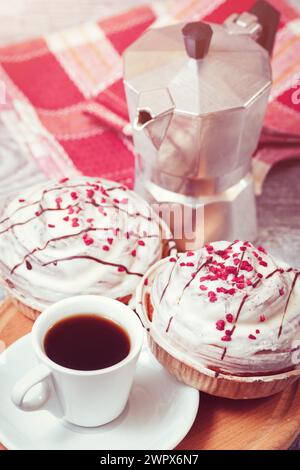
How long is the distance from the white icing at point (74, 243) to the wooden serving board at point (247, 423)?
0.21 meters

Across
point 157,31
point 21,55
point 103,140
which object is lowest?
point 103,140

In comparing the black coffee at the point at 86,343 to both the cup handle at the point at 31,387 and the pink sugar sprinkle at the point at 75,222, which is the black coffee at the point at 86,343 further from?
the pink sugar sprinkle at the point at 75,222

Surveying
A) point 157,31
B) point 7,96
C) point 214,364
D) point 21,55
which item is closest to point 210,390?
point 214,364

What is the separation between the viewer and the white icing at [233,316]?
777 millimetres

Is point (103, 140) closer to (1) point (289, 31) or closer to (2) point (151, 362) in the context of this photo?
(1) point (289, 31)

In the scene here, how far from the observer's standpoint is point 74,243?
915 mm

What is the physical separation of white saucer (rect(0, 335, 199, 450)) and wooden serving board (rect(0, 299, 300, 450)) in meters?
0.03

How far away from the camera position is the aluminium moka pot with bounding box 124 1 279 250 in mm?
955

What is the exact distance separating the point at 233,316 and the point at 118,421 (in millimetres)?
203

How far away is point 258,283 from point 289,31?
3.03 ft

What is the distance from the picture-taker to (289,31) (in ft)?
4.98

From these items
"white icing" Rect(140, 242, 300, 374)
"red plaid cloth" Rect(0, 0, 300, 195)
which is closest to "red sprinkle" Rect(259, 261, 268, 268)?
"white icing" Rect(140, 242, 300, 374)

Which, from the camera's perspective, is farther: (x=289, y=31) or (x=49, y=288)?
(x=289, y=31)

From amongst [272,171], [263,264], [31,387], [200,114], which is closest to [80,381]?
[31,387]
